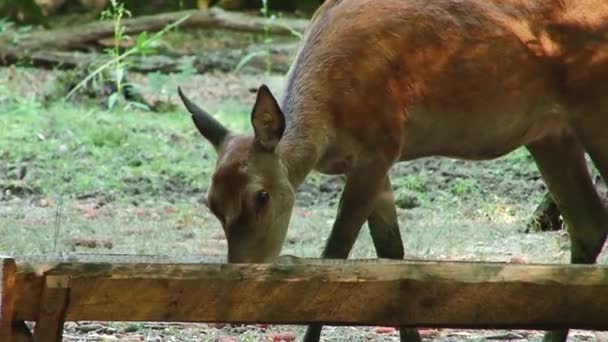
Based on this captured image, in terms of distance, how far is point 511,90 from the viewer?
6.90 meters

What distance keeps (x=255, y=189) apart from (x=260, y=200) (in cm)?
6

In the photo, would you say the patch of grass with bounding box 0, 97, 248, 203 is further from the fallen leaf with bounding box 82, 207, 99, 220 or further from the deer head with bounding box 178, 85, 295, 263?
the deer head with bounding box 178, 85, 295, 263

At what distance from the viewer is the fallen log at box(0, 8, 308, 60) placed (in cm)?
1666

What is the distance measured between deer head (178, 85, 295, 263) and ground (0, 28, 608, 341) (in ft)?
3.08

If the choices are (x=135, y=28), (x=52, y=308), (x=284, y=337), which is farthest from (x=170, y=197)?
(x=52, y=308)

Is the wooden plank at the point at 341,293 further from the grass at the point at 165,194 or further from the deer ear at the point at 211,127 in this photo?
the grass at the point at 165,194

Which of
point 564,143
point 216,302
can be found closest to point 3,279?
point 216,302

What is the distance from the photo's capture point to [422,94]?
671cm

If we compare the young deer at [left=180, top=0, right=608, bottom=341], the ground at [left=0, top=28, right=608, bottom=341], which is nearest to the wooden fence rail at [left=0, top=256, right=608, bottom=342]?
the young deer at [left=180, top=0, right=608, bottom=341]

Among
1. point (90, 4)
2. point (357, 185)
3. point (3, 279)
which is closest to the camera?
point (3, 279)

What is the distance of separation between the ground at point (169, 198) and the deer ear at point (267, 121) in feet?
3.91

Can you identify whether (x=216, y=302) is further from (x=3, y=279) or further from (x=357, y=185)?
(x=357, y=185)

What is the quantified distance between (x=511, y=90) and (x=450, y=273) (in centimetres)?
218

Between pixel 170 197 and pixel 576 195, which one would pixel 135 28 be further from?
pixel 576 195
